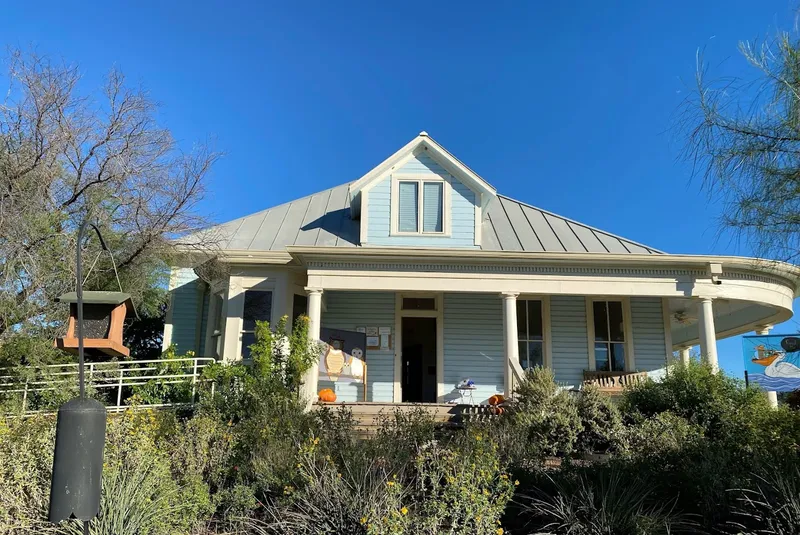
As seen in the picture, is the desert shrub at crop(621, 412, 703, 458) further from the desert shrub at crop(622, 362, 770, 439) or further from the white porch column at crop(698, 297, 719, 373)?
the white porch column at crop(698, 297, 719, 373)

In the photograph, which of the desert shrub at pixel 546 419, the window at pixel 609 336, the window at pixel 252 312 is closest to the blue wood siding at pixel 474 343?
the window at pixel 609 336

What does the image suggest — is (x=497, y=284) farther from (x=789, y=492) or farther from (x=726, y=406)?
(x=789, y=492)

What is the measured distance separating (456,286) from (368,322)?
8.51ft

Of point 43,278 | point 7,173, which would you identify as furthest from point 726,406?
point 7,173

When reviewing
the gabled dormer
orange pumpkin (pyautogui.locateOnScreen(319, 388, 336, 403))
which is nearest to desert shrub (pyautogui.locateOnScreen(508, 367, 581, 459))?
orange pumpkin (pyautogui.locateOnScreen(319, 388, 336, 403))

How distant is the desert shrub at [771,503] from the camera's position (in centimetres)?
491

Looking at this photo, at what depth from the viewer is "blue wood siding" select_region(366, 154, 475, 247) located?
13070 mm

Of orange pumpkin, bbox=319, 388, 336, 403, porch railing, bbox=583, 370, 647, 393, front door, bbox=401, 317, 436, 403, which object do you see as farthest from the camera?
front door, bbox=401, 317, 436, 403

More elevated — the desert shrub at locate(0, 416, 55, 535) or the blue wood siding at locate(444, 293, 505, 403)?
the blue wood siding at locate(444, 293, 505, 403)

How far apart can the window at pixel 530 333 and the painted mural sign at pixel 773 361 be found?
16.3ft

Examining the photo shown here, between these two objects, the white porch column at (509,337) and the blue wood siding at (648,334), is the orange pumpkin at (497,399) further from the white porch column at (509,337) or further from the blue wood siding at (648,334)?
the blue wood siding at (648,334)

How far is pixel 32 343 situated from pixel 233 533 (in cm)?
610

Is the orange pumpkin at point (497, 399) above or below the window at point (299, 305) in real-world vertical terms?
below

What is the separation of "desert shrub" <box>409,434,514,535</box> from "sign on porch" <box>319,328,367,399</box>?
6.69 m
